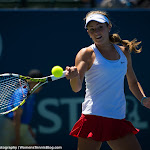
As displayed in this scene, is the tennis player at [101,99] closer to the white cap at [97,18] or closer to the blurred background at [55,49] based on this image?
the white cap at [97,18]

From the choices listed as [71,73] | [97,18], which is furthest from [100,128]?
[97,18]

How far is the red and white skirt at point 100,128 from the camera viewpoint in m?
2.59

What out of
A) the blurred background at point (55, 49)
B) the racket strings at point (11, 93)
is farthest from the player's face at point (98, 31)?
the blurred background at point (55, 49)

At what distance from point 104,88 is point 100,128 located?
327mm

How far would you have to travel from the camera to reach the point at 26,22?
15.1 ft

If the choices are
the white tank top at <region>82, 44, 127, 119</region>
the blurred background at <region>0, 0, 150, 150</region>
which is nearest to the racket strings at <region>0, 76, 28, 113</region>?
the white tank top at <region>82, 44, 127, 119</region>

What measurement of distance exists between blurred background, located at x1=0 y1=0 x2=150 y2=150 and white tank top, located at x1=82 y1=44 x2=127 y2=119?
1.97 meters

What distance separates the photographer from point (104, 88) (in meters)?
2.63

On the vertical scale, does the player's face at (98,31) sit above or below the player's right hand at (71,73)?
above

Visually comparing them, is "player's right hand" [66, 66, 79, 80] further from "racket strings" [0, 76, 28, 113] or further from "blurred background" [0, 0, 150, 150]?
"blurred background" [0, 0, 150, 150]

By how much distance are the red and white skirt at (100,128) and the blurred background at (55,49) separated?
2.00 metres

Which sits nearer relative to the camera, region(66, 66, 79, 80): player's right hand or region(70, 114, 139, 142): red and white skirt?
region(66, 66, 79, 80): player's right hand

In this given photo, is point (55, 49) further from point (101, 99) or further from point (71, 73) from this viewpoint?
point (71, 73)

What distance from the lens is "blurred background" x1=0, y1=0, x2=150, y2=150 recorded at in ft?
15.0
